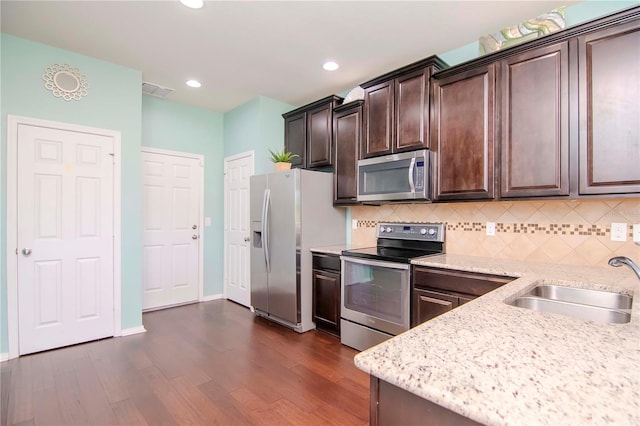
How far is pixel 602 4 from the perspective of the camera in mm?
2129

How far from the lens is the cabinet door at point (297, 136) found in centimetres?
385

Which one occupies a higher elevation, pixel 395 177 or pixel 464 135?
pixel 464 135

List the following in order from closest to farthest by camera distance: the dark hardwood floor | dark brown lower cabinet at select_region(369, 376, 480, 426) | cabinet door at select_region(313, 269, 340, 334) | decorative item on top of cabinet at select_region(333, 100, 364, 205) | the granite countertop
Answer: the granite countertop → dark brown lower cabinet at select_region(369, 376, 480, 426) → the dark hardwood floor → cabinet door at select_region(313, 269, 340, 334) → decorative item on top of cabinet at select_region(333, 100, 364, 205)

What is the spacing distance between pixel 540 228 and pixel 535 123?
0.80 meters

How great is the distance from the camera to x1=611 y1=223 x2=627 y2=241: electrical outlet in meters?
2.02

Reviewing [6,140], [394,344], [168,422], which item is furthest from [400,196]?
[6,140]

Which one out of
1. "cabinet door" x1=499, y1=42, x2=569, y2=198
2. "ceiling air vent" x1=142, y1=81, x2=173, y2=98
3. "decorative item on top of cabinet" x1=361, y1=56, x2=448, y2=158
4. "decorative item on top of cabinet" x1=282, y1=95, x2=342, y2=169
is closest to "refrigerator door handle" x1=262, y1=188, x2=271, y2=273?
"decorative item on top of cabinet" x1=282, y1=95, x2=342, y2=169

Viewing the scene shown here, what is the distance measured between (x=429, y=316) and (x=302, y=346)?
4.06 feet

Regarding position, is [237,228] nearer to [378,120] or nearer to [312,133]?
[312,133]

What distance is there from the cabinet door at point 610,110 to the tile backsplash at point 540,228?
13.0 inches

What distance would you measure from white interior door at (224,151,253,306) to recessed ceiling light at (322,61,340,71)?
4.90 ft

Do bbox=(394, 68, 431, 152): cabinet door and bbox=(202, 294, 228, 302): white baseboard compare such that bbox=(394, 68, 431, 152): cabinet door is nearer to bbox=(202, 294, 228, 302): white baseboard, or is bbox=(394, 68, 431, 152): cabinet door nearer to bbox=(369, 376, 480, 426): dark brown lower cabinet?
bbox=(369, 376, 480, 426): dark brown lower cabinet

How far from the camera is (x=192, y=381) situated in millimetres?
2291

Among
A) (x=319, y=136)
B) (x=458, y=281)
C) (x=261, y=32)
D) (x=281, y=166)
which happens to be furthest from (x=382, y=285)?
(x=261, y=32)
